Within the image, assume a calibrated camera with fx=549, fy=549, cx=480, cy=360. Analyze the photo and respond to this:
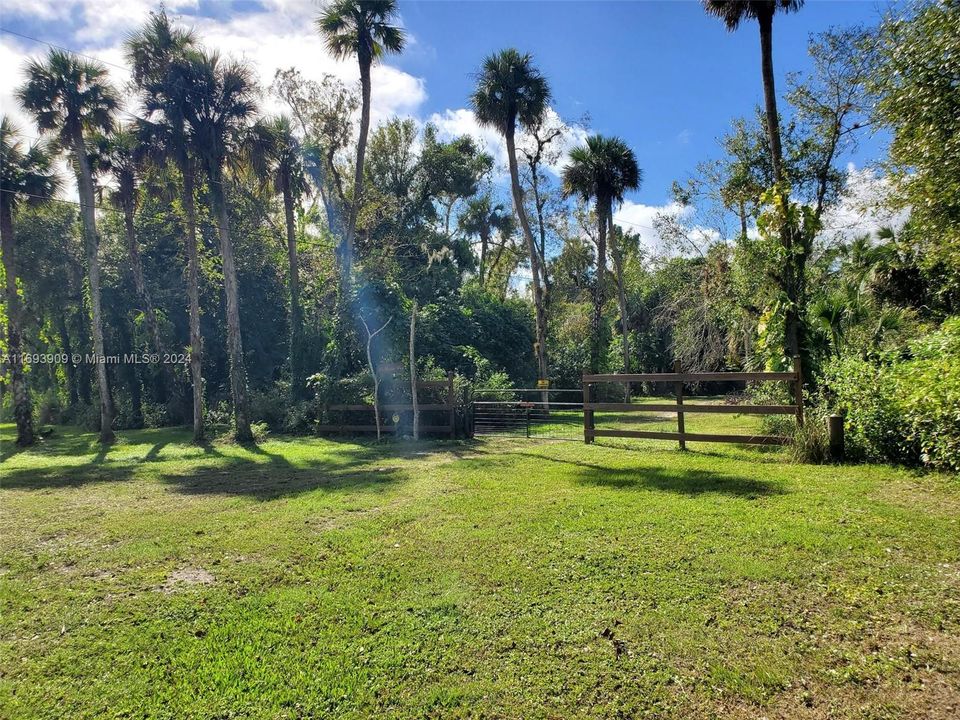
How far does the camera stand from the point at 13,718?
2846mm

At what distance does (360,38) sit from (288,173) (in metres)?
4.99

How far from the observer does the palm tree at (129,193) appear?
1921cm

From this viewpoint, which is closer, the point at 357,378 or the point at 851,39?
the point at 851,39

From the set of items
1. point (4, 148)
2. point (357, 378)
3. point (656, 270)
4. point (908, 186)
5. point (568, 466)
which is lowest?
point (568, 466)

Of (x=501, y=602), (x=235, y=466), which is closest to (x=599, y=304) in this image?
(x=235, y=466)

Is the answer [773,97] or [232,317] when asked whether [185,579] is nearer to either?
[232,317]

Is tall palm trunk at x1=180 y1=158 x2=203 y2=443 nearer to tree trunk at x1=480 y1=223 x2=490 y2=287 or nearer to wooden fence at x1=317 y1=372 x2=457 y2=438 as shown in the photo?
wooden fence at x1=317 y1=372 x2=457 y2=438

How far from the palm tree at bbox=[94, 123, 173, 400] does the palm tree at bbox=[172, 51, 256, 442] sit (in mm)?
3515

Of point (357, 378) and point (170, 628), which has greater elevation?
point (357, 378)

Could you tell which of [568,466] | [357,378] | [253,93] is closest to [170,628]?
[568,466]

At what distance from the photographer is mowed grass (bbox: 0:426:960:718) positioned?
2924 millimetres

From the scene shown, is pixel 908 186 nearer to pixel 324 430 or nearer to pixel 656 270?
pixel 324 430

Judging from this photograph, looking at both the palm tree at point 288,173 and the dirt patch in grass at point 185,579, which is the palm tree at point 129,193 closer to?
the palm tree at point 288,173

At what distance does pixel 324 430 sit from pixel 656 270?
21098 millimetres
